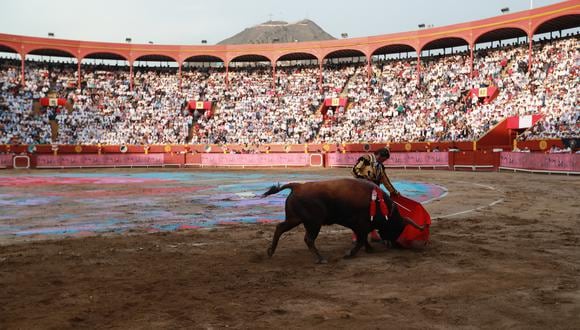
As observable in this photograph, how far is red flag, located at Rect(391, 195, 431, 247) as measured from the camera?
262 inches

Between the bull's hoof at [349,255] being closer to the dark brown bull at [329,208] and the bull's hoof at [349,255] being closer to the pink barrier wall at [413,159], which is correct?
the dark brown bull at [329,208]

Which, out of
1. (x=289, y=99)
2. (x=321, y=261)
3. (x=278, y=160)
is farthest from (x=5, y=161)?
(x=321, y=261)

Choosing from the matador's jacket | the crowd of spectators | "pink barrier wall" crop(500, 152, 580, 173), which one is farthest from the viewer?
the crowd of spectators

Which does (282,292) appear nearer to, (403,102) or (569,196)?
(569,196)

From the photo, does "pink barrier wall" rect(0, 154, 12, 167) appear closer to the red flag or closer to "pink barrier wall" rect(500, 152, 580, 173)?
"pink barrier wall" rect(500, 152, 580, 173)

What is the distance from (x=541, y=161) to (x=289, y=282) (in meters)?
22.7

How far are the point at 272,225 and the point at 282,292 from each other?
427cm

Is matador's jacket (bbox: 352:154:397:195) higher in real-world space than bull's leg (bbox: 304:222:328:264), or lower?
higher

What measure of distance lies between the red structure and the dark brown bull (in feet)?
113

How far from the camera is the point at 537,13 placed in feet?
118

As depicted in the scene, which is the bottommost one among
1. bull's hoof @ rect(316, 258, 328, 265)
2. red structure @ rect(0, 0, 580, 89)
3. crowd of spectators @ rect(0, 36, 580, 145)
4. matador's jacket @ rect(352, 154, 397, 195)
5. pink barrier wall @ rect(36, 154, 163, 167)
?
bull's hoof @ rect(316, 258, 328, 265)

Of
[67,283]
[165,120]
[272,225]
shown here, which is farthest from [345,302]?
[165,120]

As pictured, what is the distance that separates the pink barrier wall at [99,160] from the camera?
34.7m

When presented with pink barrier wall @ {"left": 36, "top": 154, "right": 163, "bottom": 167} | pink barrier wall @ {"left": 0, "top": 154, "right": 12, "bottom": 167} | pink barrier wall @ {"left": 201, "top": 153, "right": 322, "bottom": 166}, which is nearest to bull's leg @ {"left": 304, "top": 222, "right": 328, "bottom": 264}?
pink barrier wall @ {"left": 201, "top": 153, "right": 322, "bottom": 166}
